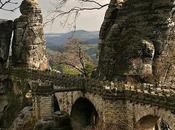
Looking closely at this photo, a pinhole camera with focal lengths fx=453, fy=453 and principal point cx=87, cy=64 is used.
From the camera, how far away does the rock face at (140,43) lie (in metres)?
44.5

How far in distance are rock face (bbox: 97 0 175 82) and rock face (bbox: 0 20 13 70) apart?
21.2 meters

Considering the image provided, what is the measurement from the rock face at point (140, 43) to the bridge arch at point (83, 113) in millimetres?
3788

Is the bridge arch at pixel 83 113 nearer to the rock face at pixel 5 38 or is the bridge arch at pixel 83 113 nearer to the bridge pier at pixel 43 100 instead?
the bridge pier at pixel 43 100

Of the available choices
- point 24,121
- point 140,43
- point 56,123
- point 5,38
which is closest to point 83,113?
point 24,121

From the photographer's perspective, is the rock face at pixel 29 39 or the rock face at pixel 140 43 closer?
the rock face at pixel 140 43

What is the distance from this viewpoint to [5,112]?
6019 centimetres

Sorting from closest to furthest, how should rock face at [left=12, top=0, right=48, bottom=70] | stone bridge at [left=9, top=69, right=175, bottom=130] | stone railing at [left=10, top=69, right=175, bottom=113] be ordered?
stone railing at [left=10, top=69, right=175, bottom=113] → stone bridge at [left=9, top=69, right=175, bottom=130] → rock face at [left=12, top=0, right=48, bottom=70]

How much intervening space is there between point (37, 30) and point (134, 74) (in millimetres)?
29093

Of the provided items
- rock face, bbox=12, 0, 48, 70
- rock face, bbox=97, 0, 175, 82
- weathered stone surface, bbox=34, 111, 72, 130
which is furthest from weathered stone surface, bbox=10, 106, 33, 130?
rock face, bbox=12, 0, 48, 70

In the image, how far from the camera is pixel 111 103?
127 ft

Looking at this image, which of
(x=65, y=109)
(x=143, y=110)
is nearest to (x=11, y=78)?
(x=65, y=109)

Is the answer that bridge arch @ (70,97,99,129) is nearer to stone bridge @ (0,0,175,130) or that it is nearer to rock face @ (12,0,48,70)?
stone bridge @ (0,0,175,130)

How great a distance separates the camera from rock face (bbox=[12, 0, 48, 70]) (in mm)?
67562

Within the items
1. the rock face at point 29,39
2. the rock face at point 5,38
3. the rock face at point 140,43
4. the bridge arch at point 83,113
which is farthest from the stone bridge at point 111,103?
the rock face at point 5,38
